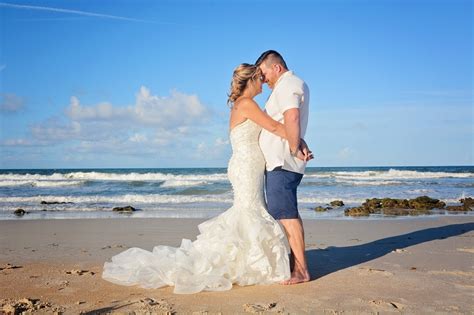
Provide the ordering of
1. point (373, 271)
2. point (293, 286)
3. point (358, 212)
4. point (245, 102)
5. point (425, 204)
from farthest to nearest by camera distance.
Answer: point (425, 204) < point (358, 212) < point (373, 271) < point (245, 102) < point (293, 286)

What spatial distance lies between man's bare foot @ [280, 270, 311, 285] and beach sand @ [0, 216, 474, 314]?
7 centimetres

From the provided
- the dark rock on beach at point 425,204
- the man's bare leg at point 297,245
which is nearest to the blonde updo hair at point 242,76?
the man's bare leg at point 297,245

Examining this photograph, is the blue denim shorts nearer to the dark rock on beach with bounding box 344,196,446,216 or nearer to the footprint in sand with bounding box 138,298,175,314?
the footprint in sand with bounding box 138,298,175,314

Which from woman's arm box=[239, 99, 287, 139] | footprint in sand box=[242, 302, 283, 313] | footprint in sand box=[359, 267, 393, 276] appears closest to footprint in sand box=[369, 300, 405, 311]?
footprint in sand box=[242, 302, 283, 313]

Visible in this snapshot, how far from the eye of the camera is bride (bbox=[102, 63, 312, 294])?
4500 millimetres

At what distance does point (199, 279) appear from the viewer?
4379 mm

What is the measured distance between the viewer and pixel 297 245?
4.82 meters

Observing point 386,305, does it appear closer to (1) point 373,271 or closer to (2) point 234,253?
(1) point 373,271

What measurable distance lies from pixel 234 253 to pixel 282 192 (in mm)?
790

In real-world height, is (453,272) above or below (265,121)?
below

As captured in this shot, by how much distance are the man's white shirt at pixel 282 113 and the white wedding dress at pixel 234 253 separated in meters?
0.13

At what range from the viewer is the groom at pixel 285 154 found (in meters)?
4.67

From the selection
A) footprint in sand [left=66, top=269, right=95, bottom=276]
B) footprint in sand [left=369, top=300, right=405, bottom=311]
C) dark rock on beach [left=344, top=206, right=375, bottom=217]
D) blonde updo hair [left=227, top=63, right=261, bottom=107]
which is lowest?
footprint in sand [left=66, top=269, right=95, bottom=276]

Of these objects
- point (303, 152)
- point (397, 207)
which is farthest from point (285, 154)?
point (397, 207)
